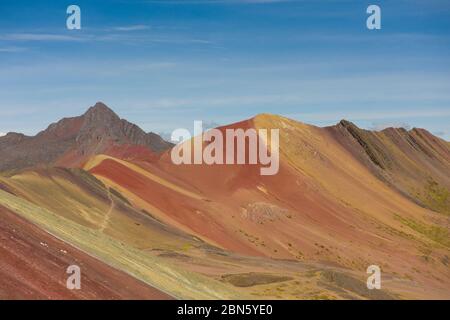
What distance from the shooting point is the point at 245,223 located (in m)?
72.9

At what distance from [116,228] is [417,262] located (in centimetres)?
4134

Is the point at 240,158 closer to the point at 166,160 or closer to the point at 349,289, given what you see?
the point at 166,160

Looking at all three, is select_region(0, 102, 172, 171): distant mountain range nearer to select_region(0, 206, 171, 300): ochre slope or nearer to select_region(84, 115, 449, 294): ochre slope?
select_region(84, 115, 449, 294): ochre slope

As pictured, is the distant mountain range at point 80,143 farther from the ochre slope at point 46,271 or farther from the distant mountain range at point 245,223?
the ochre slope at point 46,271

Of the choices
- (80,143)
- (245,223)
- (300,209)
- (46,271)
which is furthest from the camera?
(80,143)

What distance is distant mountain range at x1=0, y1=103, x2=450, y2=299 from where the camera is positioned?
2958cm

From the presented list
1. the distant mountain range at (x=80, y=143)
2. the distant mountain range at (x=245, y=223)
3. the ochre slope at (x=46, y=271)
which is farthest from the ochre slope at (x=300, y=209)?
the distant mountain range at (x=80, y=143)

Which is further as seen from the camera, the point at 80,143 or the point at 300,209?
the point at 80,143

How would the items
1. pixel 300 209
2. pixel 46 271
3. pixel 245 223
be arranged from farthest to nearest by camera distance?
pixel 300 209 < pixel 245 223 < pixel 46 271

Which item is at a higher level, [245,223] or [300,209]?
[300,209]

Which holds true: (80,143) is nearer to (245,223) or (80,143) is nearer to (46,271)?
(245,223)

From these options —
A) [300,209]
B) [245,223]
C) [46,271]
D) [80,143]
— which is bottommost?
[46,271]

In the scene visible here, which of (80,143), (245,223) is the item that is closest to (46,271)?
(245,223)

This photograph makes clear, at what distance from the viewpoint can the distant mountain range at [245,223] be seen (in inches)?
1164
